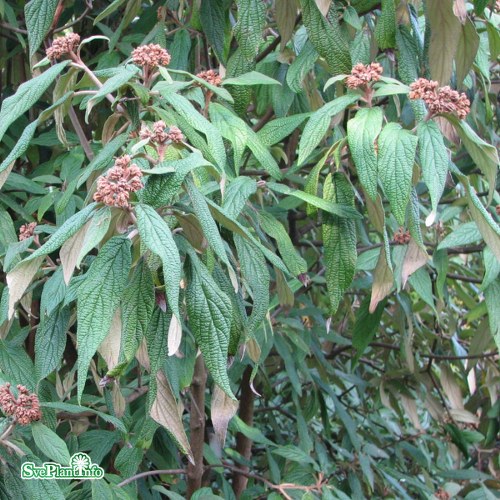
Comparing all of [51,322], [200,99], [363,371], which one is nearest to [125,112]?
[200,99]

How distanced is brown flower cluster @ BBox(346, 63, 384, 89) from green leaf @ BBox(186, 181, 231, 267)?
0.85 feet

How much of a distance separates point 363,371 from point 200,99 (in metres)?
1.30

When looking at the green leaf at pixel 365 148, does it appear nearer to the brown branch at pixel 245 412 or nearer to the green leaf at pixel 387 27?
the green leaf at pixel 387 27

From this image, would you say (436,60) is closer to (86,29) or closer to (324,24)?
(324,24)

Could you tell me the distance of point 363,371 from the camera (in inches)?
81.0

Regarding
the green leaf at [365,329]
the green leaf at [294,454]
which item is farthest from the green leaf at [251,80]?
the green leaf at [294,454]

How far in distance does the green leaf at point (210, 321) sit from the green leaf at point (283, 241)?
26 cm

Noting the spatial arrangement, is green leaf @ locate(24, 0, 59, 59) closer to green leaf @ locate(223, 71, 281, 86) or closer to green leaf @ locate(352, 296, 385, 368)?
green leaf @ locate(223, 71, 281, 86)

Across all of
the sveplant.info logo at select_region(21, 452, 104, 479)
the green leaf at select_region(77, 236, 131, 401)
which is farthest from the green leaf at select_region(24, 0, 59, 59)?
the sveplant.info logo at select_region(21, 452, 104, 479)

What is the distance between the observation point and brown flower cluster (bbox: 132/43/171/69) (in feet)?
2.78

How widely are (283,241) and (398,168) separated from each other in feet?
0.72

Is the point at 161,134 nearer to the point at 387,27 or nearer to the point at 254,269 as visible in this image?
the point at 254,269

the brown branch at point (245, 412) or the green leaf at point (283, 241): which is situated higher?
the green leaf at point (283, 241)

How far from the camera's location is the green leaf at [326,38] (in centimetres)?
93
